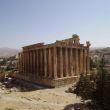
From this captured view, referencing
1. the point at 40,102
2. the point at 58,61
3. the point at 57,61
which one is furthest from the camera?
the point at 58,61

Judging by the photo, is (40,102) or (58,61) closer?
(40,102)

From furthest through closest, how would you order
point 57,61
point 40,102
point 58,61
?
point 58,61
point 57,61
point 40,102

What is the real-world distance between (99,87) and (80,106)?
2.30 meters

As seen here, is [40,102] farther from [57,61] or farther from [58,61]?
[58,61]

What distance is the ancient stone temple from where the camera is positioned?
87.2 ft

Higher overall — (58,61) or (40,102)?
(58,61)

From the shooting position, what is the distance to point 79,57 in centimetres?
3131

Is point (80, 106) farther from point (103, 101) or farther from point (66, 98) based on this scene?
point (66, 98)

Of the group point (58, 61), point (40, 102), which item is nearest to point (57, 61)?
point (58, 61)

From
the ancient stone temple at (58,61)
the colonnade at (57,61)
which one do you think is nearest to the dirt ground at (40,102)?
the ancient stone temple at (58,61)

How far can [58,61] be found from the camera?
28.0m

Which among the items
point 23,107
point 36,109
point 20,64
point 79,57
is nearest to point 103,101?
point 36,109

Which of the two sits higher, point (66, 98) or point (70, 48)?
point (70, 48)

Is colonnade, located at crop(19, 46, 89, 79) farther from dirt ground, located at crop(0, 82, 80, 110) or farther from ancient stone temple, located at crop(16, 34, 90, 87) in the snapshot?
dirt ground, located at crop(0, 82, 80, 110)
